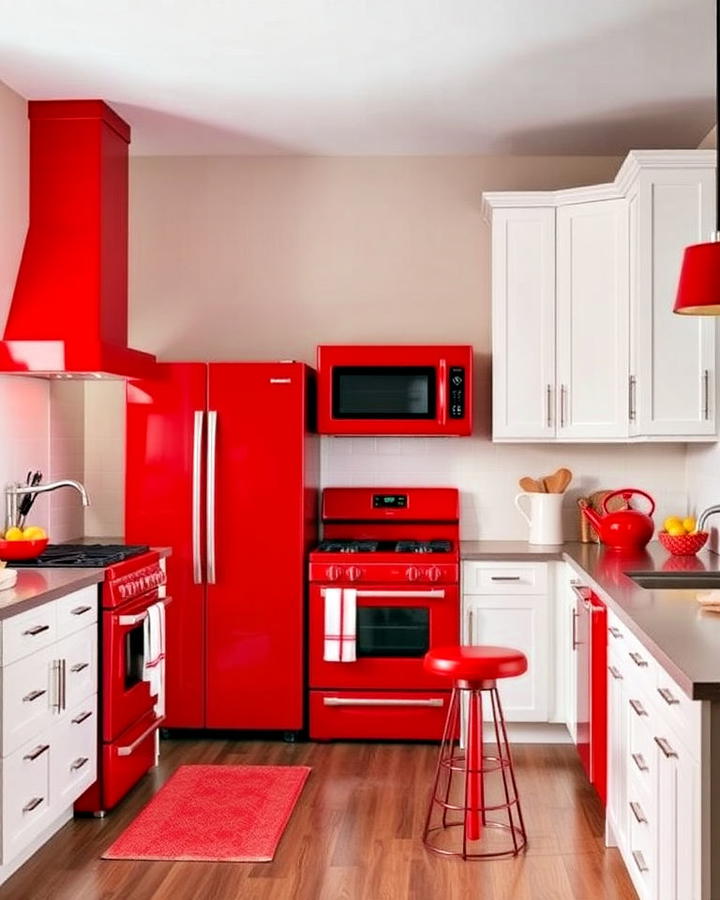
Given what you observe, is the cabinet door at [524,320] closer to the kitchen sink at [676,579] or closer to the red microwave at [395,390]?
the red microwave at [395,390]

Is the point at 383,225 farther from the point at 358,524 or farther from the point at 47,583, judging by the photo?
the point at 47,583

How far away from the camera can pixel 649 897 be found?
114 inches

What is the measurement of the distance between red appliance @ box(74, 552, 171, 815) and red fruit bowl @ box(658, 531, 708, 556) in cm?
212

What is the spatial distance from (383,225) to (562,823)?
3.04 meters

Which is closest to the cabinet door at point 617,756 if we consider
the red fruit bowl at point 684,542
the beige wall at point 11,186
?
the red fruit bowl at point 684,542

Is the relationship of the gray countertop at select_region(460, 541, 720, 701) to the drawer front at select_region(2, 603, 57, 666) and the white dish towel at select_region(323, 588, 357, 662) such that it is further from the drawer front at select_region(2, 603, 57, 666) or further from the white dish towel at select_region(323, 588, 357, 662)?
the drawer front at select_region(2, 603, 57, 666)

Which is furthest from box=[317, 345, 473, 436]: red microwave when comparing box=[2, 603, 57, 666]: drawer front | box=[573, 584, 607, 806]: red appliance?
box=[2, 603, 57, 666]: drawer front

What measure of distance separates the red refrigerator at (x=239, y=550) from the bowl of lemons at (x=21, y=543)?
3.42 ft

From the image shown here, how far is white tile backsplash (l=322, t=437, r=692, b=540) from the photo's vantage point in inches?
221

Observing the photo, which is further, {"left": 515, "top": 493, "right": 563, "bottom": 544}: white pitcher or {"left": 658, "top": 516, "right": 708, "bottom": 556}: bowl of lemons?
{"left": 515, "top": 493, "right": 563, "bottom": 544}: white pitcher

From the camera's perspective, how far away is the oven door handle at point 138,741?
4266mm

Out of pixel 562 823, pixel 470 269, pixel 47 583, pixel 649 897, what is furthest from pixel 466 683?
pixel 470 269

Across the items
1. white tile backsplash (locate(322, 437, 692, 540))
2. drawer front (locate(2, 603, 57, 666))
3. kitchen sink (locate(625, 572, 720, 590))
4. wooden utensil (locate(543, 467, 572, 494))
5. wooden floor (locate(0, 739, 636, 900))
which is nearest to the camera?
drawer front (locate(2, 603, 57, 666))

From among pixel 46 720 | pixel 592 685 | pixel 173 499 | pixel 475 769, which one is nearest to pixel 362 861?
pixel 475 769
